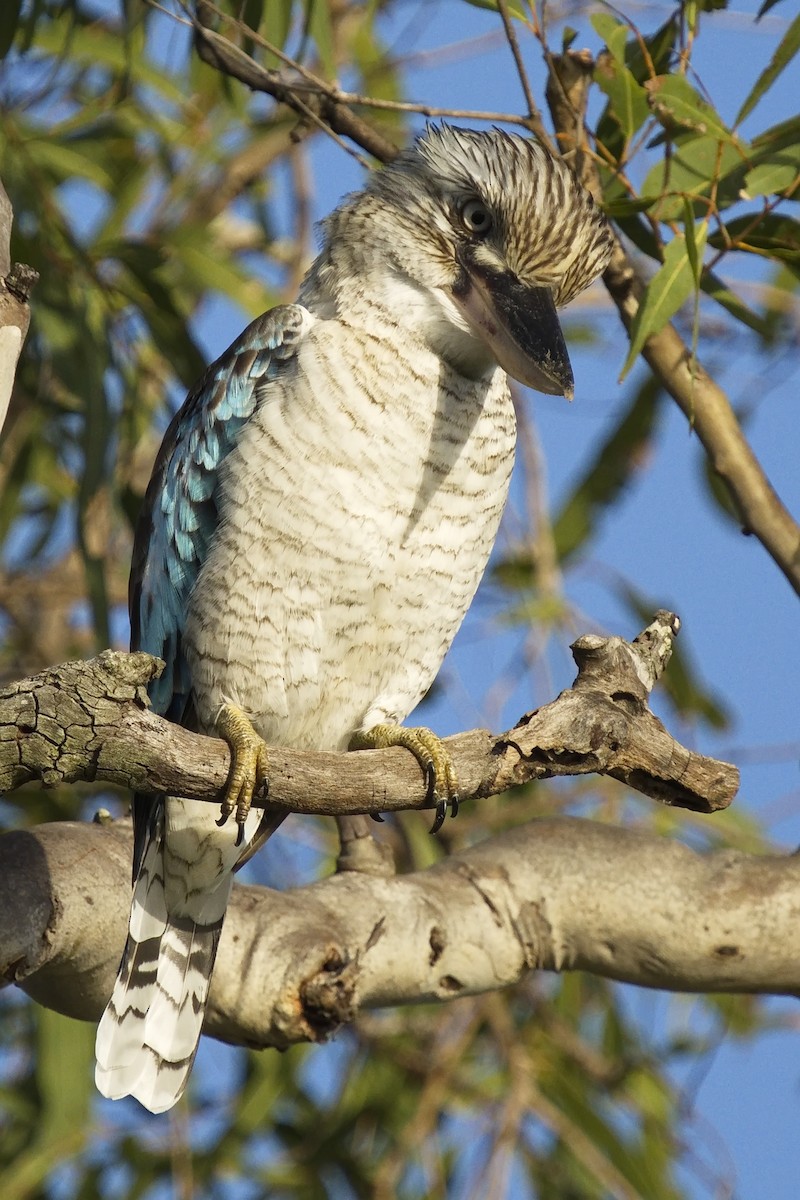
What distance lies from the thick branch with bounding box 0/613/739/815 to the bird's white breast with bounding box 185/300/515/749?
1.42 ft

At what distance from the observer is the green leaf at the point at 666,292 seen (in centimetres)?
228

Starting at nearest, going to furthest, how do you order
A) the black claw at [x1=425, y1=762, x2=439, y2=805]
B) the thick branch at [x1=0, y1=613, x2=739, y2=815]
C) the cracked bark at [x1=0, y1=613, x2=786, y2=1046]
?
the thick branch at [x1=0, y1=613, x2=739, y2=815] → the cracked bark at [x1=0, y1=613, x2=786, y2=1046] → the black claw at [x1=425, y1=762, x2=439, y2=805]

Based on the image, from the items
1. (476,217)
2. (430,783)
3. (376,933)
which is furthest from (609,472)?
(430,783)

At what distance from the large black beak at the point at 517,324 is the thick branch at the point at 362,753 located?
40 cm

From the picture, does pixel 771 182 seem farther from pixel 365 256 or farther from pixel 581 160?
pixel 365 256

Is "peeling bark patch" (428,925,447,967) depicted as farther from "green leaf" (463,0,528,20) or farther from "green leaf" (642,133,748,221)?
"green leaf" (463,0,528,20)

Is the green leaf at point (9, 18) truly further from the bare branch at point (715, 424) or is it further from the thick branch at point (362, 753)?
the thick branch at point (362, 753)

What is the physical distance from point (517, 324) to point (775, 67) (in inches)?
23.8

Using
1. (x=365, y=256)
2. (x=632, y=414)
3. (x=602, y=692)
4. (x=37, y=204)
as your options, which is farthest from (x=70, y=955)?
(x=632, y=414)

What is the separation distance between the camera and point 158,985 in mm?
2523

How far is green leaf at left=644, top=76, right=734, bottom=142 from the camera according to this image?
2322 mm

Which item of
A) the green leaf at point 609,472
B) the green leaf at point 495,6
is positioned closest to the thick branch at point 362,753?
the green leaf at point 495,6

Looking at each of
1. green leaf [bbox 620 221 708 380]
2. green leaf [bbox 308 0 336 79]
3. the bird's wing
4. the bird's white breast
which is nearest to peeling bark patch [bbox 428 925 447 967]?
the bird's white breast

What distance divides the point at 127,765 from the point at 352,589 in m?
0.81
